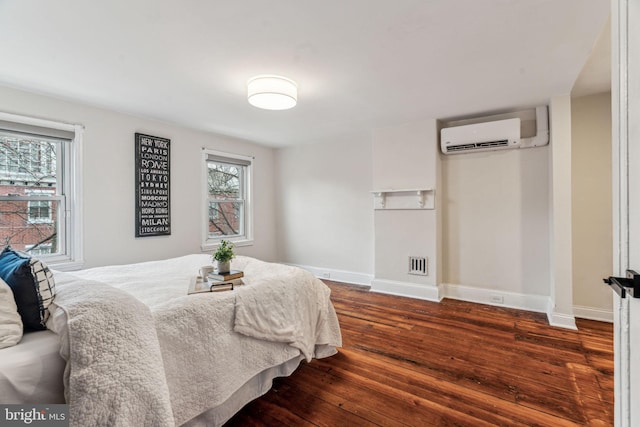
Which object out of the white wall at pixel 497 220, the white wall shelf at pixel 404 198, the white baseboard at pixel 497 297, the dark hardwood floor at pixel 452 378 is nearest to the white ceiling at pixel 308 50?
the white wall at pixel 497 220

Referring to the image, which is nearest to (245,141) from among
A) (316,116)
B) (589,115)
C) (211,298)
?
(316,116)

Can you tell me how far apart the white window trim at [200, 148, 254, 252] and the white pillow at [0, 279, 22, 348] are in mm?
2938

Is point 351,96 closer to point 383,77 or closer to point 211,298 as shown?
point 383,77

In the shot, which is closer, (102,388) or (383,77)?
(102,388)

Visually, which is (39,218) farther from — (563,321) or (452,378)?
(563,321)

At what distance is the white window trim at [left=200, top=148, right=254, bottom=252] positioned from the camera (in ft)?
13.3

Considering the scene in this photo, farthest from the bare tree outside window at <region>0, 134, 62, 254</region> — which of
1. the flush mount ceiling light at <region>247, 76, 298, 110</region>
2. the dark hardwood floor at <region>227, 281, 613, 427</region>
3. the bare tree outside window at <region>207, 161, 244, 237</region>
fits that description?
the dark hardwood floor at <region>227, 281, 613, 427</region>

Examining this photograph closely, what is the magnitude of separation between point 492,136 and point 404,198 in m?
1.24

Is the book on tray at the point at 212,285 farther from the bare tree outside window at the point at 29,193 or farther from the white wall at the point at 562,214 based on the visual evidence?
the white wall at the point at 562,214

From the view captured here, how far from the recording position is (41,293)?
3.97 feet

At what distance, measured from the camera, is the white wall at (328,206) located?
4.42 m

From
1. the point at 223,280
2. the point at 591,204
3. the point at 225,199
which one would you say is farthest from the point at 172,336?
the point at 591,204

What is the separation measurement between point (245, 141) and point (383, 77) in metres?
2.90

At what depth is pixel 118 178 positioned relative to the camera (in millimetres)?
3197
